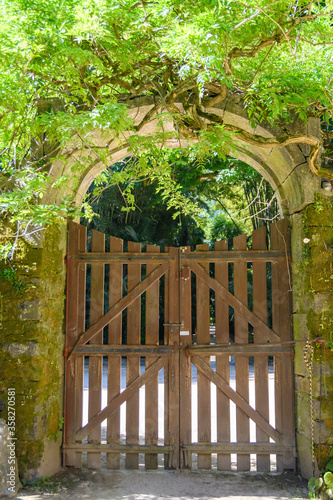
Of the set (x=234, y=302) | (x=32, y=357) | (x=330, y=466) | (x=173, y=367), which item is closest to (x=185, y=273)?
(x=234, y=302)

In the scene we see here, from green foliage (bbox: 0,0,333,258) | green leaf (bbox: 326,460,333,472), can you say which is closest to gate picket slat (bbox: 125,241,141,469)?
green foliage (bbox: 0,0,333,258)

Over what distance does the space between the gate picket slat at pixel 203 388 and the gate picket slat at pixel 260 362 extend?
0.46 metres

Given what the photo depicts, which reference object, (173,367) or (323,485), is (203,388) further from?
(323,485)

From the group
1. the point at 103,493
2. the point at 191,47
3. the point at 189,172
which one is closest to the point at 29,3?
the point at 191,47

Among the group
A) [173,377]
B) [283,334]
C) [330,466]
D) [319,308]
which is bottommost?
[330,466]

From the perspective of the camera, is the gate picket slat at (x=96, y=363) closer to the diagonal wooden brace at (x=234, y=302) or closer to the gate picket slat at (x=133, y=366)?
the gate picket slat at (x=133, y=366)

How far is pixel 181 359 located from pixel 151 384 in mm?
378

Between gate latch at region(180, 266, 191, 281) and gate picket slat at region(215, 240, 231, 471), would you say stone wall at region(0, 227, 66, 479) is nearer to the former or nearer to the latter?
gate latch at region(180, 266, 191, 281)

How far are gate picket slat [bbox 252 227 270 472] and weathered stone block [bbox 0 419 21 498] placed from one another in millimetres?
2156

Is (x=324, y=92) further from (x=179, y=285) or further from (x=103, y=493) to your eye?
(x=103, y=493)

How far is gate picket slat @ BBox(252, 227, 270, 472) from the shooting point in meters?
4.31

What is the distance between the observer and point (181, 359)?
446 cm

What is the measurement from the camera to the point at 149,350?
14.7ft

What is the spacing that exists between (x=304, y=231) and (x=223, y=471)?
234cm
